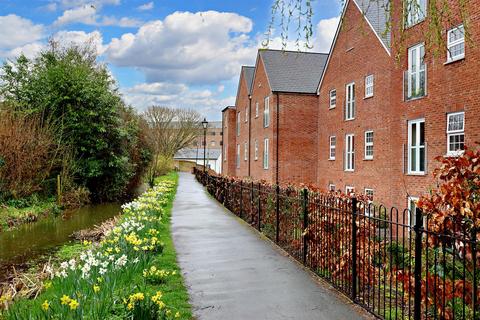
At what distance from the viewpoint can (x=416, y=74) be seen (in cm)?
1623

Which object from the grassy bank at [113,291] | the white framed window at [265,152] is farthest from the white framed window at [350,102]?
the grassy bank at [113,291]

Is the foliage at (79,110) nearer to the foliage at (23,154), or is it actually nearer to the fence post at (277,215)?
the foliage at (23,154)

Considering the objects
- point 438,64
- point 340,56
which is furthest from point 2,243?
point 340,56

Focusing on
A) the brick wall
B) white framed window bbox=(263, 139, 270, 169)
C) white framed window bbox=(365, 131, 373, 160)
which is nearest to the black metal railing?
the brick wall

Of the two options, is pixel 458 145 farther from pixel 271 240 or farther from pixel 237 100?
pixel 237 100

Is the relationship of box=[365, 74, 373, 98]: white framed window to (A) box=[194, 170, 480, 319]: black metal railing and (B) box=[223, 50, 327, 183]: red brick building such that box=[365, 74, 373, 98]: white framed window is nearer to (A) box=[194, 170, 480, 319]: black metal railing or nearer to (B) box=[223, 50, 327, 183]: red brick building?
(B) box=[223, 50, 327, 183]: red brick building

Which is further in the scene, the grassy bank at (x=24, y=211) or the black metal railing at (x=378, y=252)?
the grassy bank at (x=24, y=211)

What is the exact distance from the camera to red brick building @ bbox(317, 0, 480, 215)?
45.7 feet

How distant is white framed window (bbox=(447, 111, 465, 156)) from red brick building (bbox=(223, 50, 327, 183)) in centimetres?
1411

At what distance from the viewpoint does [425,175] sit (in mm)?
15273

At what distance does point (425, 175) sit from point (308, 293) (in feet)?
34.7

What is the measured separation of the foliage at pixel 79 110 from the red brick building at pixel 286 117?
9.78 metres

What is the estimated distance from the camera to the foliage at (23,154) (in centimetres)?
1812

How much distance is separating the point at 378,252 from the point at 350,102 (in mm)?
17908
